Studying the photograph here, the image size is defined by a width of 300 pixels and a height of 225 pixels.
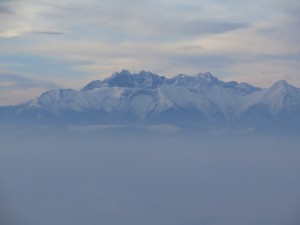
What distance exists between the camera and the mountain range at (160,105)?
11012 cm

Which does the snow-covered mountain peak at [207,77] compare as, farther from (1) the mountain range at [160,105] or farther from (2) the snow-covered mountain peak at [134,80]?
(2) the snow-covered mountain peak at [134,80]

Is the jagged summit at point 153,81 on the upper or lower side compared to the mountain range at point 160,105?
upper

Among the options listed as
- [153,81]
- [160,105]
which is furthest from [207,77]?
[160,105]

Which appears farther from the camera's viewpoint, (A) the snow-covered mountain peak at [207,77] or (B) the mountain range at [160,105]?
(A) the snow-covered mountain peak at [207,77]

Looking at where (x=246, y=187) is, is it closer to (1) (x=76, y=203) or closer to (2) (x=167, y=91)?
(1) (x=76, y=203)

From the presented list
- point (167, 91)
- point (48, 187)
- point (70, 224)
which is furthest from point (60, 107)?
point (70, 224)

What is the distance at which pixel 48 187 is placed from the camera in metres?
50.2

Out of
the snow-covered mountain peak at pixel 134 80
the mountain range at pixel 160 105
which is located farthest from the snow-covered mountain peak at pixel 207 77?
the snow-covered mountain peak at pixel 134 80

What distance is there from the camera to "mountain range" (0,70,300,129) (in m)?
110

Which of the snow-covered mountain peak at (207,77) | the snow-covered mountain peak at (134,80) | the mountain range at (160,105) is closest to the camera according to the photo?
the mountain range at (160,105)

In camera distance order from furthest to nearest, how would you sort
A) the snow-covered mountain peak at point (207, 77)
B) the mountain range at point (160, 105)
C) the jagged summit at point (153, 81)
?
the snow-covered mountain peak at point (207, 77), the jagged summit at point (153, 81), the mountain range at point (160, 105)

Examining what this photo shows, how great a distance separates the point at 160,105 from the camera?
11431 centimetres

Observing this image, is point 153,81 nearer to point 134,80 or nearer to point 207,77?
point 134,80

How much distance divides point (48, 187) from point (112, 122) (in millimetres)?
60470
